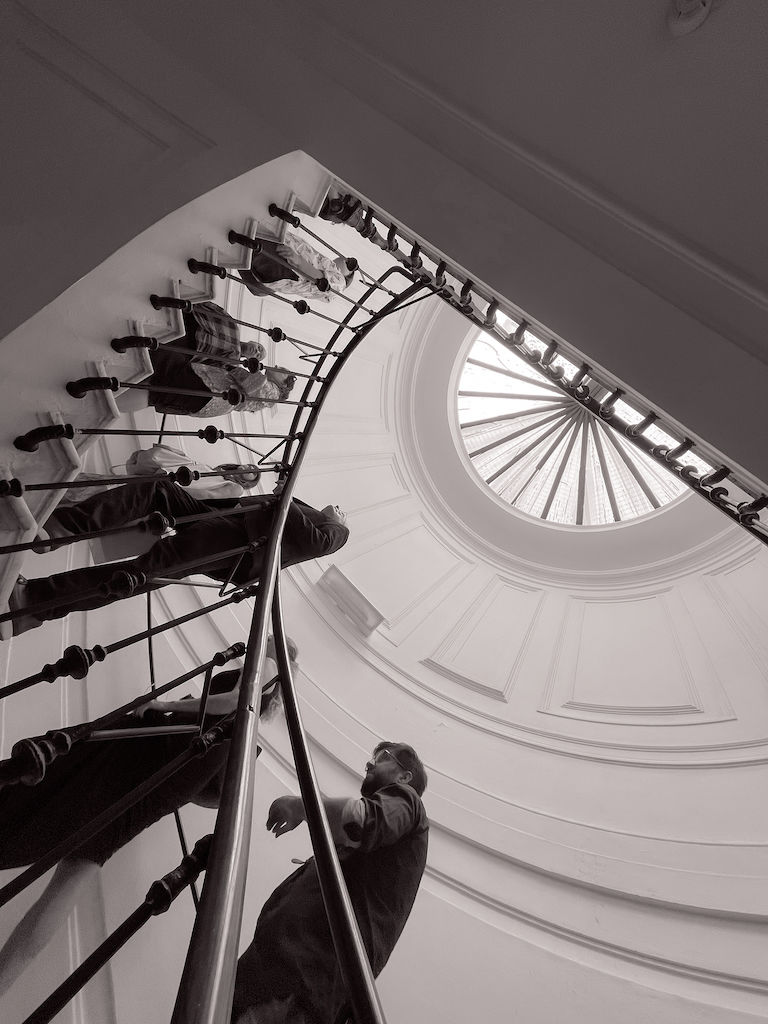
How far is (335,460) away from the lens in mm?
7148

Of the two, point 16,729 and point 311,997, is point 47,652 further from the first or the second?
point 311,997

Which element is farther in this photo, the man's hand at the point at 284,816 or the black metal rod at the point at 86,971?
the man's hand at the point at 284,816

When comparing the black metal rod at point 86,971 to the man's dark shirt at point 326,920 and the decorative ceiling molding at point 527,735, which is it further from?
the decorative ceiling molding at point 527,735

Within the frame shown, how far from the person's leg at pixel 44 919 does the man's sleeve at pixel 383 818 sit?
1164 millimetres

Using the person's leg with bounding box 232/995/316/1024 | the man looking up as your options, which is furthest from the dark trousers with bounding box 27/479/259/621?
the person's leg with bounding box 232/995/316/1024

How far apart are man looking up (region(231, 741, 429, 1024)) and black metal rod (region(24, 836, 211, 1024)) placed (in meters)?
1.66

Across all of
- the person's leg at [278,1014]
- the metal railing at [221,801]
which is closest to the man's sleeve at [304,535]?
the metal railing at [221,801]

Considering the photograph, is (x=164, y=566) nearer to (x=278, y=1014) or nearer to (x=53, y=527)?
(x=53, y=527)

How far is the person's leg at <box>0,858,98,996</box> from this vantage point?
8.06 ft

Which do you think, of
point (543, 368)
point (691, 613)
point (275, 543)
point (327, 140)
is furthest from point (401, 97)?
point (691, 613)

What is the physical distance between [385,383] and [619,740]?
4.57 m

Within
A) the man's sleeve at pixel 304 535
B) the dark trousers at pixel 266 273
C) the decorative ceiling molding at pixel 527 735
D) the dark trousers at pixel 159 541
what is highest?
the dark trousers at pixel 266 273

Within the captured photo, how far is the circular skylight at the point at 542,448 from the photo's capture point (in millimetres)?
8867

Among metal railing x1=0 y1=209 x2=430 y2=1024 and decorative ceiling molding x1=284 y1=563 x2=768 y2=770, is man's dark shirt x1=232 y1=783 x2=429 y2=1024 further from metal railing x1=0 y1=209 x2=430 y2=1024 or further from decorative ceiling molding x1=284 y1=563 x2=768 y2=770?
decorative ceiling molding x1=284 y1=563 x2=768 y2=770
